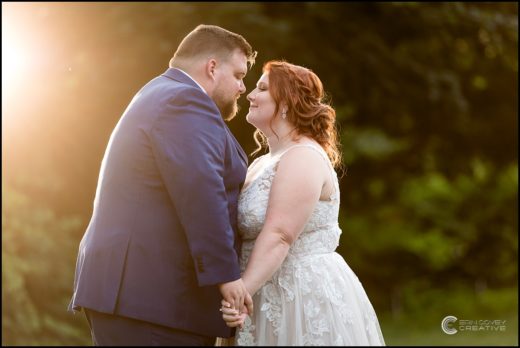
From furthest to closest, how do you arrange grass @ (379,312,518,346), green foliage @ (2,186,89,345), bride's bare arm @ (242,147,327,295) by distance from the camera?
grass @ (379,312,518,346), green foliage @ (2,186,89,345), bride's bare arm @ (242,147,327,295)

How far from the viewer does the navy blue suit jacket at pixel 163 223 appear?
300 centimetres

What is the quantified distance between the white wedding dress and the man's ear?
0.52 metres

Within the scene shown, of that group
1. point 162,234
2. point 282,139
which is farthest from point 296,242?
point 162,234

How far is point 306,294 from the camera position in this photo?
355cm

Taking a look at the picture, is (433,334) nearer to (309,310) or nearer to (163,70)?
(163,70)

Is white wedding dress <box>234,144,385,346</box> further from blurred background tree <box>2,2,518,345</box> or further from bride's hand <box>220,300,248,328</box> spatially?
blurred background tree <box>2,2,518,345</box>

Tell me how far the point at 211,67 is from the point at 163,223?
86 centimetres

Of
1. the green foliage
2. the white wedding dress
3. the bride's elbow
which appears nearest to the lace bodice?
the white wedding dress

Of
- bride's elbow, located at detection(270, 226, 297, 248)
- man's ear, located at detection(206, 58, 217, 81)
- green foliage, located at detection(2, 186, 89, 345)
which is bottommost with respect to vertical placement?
green foliage, located at detection(2, 186, 89, 345)

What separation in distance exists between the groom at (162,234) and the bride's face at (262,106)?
67 cm

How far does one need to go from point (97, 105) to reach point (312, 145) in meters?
4.48

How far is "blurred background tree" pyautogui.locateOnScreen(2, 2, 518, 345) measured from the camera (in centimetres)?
672

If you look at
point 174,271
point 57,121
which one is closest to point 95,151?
point 57,121

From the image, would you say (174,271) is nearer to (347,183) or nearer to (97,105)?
(97,105)
